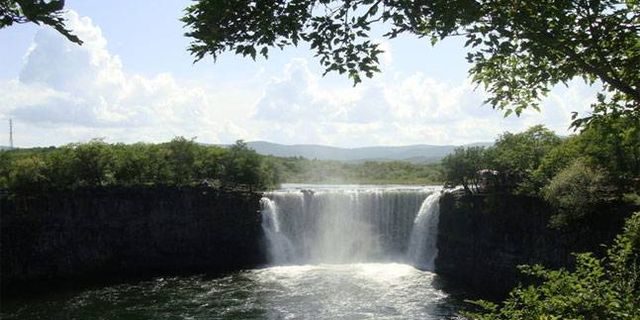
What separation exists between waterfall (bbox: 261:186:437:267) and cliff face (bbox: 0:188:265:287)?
180cm

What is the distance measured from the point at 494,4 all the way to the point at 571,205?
25.1m

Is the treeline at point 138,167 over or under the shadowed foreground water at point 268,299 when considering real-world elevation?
over

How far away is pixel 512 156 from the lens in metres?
40.6

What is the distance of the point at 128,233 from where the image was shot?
152 feet

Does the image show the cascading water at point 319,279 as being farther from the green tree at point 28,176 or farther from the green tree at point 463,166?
the green tree at point 28,176

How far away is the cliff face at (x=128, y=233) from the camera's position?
147ft

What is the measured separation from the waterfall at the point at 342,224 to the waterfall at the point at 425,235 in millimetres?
93

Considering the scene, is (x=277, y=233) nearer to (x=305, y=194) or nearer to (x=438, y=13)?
(x=305, y=194)

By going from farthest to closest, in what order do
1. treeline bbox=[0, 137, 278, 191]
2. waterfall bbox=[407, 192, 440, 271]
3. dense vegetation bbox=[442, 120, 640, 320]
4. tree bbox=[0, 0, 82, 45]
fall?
treeline bbox=[0, 137, 278, 191]
waterfall bbox=[407, 192, 440, 271]
dense vegetation bbox=[442, 120, 640, 320]
tree bbox=[0, 0, 82, 45]

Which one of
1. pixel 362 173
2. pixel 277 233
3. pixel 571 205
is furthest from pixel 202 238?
pixel 362 173

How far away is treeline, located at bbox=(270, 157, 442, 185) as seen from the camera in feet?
299

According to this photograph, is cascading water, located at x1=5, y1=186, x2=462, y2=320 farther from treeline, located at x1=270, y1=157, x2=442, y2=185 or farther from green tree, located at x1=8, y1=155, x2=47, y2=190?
treeline, located at x1=270, y1=157, x2=442, y2=185

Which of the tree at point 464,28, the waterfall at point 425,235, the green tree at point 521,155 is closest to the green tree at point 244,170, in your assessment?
the waterfall at point 425,235

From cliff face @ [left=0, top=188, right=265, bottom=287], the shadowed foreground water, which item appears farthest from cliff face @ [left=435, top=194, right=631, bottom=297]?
cliff face @ [left=0, top=188, right=265, bottom=287]
